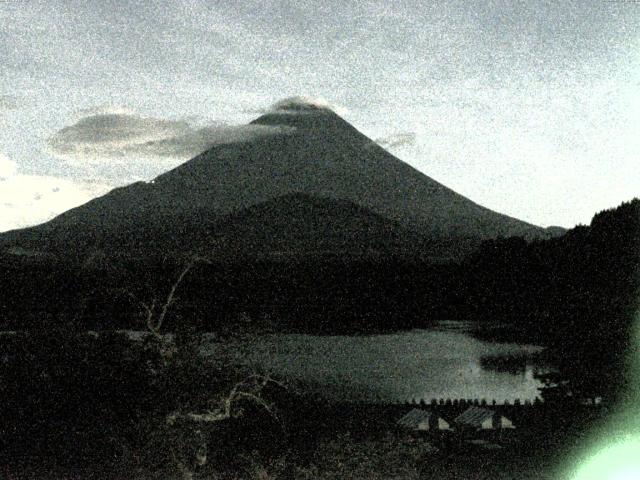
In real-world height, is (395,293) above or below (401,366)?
above

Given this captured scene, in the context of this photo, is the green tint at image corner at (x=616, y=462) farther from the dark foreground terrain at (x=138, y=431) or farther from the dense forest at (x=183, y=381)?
the dense forest at (x=183, y=381)

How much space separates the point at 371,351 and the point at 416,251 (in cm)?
14000

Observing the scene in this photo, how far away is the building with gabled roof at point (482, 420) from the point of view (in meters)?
21.0

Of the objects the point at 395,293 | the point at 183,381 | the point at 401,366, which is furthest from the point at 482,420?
the point at 395,293

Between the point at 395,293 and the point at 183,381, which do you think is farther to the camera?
the point at 395,293

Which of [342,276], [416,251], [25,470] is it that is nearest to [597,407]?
[25,470]

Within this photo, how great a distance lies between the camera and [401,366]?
1962 inches

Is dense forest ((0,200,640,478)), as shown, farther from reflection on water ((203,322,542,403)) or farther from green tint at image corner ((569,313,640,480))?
reflection on water ((203,322,542,403))

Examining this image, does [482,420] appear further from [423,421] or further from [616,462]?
[616,462]

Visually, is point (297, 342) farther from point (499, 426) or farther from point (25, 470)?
point (25, 470)

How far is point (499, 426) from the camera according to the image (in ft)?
69.6

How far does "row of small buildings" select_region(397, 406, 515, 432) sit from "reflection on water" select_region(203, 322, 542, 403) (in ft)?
22.9

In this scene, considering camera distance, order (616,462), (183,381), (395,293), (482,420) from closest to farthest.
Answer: (183,381) → (616,462) → (482,420) → (395,293)

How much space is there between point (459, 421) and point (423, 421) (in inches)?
40.9
